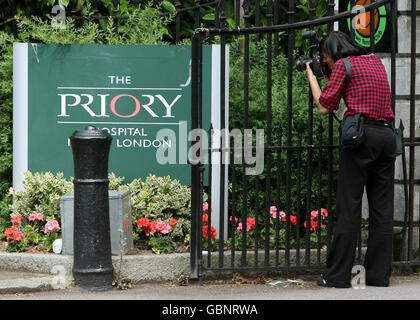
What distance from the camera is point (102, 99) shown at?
7.20 m

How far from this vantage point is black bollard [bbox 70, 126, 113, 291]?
607 cm

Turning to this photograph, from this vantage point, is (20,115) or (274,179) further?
(274,179)

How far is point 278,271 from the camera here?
6.80 m

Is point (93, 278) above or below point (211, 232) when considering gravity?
below

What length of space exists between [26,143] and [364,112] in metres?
3.15

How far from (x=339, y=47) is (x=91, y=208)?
7.56 ft

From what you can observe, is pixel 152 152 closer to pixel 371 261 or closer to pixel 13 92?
pixel 13 92

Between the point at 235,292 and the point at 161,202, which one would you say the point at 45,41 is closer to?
the point at 161,202

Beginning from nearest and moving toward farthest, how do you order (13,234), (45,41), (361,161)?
(361,161), (13,234), (45,41)

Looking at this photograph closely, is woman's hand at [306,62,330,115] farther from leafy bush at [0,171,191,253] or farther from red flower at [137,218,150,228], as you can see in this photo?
red flower at [137,218,150,228]

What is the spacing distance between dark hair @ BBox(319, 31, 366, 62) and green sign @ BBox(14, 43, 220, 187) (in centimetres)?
143

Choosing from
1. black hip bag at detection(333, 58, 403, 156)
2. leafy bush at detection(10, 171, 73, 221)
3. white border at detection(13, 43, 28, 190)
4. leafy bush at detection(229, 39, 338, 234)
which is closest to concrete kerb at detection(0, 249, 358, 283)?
leafy bush at detection(10, 171, 73, 221)

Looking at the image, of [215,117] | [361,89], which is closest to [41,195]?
[215,117]

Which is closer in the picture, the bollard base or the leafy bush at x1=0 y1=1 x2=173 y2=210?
the bollard base
